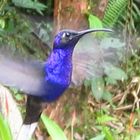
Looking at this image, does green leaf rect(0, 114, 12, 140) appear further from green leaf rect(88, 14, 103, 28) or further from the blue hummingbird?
green leaf rect(88, 14, 103, 28)

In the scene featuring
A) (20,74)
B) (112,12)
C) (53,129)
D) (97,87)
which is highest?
(20,74)

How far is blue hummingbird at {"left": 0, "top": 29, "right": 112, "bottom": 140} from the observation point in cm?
102

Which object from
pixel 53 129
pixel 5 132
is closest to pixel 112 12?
pixel 53 129

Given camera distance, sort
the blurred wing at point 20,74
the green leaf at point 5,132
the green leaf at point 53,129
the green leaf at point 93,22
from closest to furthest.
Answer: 1. the blurred wing at point 20,74
2. the green leaf at point 5,132
3. the green leaf at point 53,129
4. the green leaf at point 93,22

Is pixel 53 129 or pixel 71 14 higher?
pixel 71 14

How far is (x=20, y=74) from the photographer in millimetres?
1021

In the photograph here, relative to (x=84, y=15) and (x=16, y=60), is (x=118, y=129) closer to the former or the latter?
→ (x=84, y=15)

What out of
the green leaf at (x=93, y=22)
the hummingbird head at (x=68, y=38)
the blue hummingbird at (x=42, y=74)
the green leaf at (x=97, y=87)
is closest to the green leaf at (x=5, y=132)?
the blue hummingbird at (x=42, y=74)

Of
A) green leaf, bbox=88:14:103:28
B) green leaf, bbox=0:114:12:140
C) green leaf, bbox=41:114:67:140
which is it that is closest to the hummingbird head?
green leaf, bbox=0:114:12:140

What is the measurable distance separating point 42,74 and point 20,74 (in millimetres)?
77

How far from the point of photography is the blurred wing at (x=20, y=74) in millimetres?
1014

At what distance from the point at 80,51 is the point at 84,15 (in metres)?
0.80

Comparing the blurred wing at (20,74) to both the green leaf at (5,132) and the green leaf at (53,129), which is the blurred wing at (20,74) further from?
the green leaf at (53,129)

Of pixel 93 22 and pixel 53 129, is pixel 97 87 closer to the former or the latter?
pixel 93 22
